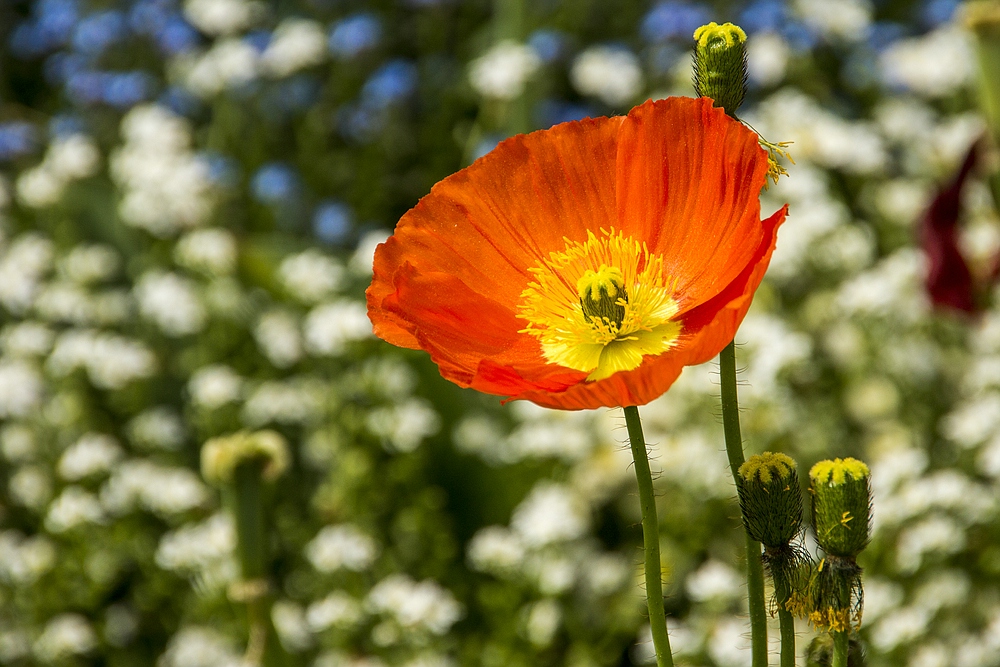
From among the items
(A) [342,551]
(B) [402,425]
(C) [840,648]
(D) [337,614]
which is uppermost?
(B) [402,425]

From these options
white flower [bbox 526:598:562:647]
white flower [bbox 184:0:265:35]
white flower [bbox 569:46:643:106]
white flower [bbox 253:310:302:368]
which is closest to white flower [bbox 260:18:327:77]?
white flower [bbox 184:0:265:35]

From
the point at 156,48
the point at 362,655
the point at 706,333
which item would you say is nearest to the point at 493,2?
the point at 156,48

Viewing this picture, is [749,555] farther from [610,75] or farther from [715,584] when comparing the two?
[610,75]

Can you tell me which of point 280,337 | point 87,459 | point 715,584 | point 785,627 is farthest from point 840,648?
point 87,459

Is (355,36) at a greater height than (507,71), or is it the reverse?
(355,36)

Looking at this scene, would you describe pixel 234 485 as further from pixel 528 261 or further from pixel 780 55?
pixel 780 55

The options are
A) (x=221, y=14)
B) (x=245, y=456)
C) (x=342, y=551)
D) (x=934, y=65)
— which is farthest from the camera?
(x=221, y=14)

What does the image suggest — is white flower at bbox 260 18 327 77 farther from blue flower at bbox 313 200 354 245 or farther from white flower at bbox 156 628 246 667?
white flower at bbox 156 628 246 667
